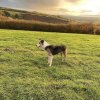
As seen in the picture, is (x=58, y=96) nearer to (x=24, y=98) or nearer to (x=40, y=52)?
(x=24, y=98)

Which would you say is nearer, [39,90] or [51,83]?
[39,90]

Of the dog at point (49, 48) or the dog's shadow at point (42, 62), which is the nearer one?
the dog at point (49, 48)

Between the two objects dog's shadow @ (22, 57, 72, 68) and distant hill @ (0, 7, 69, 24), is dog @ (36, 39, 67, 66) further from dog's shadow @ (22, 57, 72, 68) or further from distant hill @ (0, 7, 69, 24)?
distant hill @ (0, 7, 69, 24)

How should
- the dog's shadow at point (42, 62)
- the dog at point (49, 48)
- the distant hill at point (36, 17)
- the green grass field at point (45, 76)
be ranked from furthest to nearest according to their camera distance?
the distant hill at point (36, 17) < the dog's shadow at point (42, 62) < the dog at point (49, 48) < the green grass field at point (45, 76)

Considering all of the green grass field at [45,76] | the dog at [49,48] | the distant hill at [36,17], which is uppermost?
the distant hill at [36,17]

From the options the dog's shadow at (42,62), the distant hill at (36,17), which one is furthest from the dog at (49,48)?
the distant hill at (36,17)

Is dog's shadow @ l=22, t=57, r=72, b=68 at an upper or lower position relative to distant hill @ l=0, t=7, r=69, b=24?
lower

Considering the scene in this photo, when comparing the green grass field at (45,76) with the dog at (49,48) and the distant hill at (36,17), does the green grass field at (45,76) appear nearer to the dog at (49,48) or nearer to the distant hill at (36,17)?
the dog at (49,48)

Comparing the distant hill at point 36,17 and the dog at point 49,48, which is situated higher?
the distant hill at point 36,17

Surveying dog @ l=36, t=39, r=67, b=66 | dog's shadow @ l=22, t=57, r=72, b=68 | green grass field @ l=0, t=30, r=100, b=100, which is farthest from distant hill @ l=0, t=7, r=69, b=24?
dog @ l=36, t=39, r=67, b=66

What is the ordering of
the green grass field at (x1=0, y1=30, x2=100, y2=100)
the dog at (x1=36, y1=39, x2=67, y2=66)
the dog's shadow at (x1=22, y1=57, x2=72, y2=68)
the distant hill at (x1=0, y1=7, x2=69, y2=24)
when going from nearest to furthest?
the green grass field at (x1=0, y1=30, x2=100, y2=100)
the dog at (x1=36, y1=39, x2=67, y2=66)
the dog's shadow at (x1=22, y1=57, x2=72, y2=68)
the distant hill at (x1=0, y1=7, x2=69, y2=24)

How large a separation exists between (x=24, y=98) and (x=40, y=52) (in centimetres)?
609

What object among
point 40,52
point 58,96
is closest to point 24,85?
point 58,96

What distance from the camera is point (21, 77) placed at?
10.3 metres
